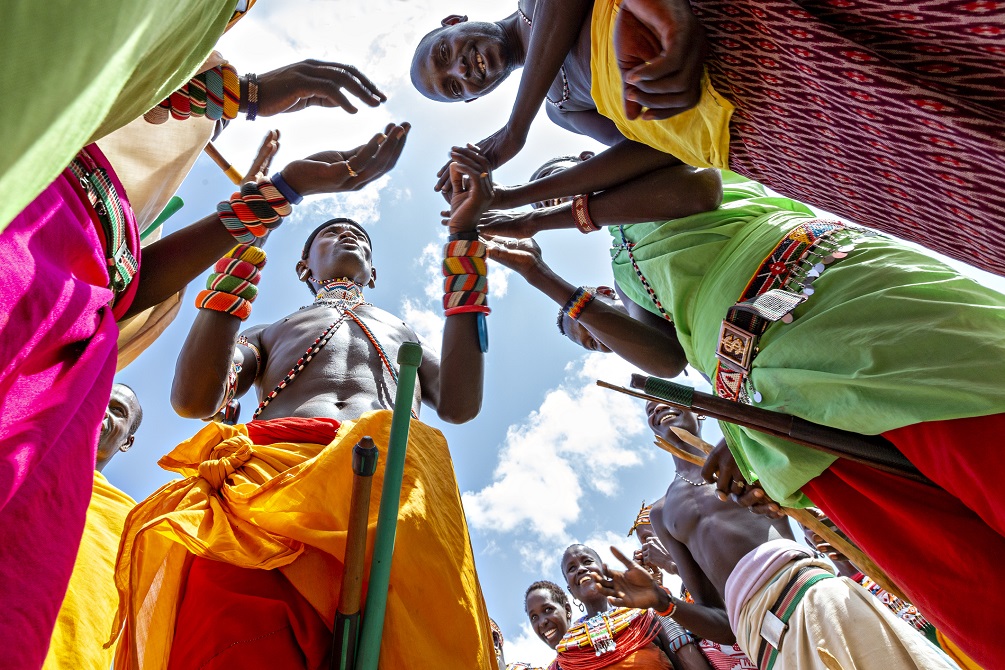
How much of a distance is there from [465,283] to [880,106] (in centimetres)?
154

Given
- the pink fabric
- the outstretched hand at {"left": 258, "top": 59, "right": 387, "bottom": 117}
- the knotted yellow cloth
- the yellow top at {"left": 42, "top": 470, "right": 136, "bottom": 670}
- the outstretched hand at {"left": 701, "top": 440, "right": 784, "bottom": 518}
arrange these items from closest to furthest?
1. the knotted yellow cloth
2. the yellow top at {"left": 42, "top": 470, "right": 136, "bottom": 670}
3. the outstretched hand at {"left": 258, "top": 59, "right": 387, "bottom": 117}
4. the outstretched hand at {"left": 701, "top": 440, "right": 784, "bottom": 518}
5. the pink fabric

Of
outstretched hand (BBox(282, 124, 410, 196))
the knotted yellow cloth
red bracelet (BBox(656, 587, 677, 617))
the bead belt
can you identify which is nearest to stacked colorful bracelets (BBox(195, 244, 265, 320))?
outstretched hand (BBox(282, 124, 410, 196))

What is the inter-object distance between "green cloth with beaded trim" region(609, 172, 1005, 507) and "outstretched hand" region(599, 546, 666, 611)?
1.72 metres

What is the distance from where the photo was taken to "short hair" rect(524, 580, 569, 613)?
25.2 feet

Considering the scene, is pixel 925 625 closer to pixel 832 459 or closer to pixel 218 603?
pixel 832 459

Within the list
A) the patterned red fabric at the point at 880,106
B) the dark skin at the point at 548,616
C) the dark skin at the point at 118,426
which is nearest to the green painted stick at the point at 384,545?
the patterned red fabric at the point at 880,106

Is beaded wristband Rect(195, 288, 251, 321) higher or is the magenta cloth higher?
beaded wristband Rect(195, 288, 251, 321)

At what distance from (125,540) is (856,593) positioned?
2.93 m

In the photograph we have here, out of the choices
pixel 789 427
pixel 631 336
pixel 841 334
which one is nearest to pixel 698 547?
pixel 631 336

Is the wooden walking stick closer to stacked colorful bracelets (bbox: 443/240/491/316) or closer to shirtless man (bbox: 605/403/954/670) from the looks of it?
stacked colorful bracelets (bbox: 443/240/491/316)

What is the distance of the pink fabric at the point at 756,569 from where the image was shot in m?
3.58

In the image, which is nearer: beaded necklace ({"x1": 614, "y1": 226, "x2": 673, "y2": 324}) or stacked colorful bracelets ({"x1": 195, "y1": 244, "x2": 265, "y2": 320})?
stacked colorful bracelets ({"x1": 195, "y1": 244, "x2": 265, "y2": 320})

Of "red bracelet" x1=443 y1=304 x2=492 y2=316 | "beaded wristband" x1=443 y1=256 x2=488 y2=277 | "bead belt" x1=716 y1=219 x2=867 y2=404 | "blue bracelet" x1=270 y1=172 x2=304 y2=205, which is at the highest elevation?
"blue bracelet" x1=270 y1=172 x2=304 y2=205

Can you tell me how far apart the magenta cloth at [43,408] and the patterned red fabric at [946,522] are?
188 centimetres
